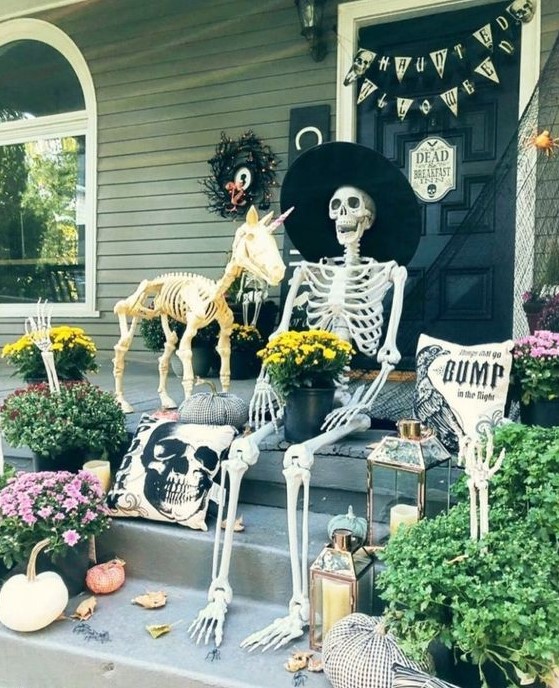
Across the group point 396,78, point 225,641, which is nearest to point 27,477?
point 225,641

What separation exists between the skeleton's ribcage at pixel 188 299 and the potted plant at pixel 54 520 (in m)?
0.95

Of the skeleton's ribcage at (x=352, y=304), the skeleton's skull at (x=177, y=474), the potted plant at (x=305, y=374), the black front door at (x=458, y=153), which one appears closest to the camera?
the skeleton's skull at (x=177, y=474)

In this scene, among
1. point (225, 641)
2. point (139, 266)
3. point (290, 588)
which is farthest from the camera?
point (139, 266)

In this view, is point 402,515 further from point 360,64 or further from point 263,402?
point 360,64

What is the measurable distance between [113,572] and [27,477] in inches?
18.0

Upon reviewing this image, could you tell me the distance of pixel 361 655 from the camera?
4.98 feet

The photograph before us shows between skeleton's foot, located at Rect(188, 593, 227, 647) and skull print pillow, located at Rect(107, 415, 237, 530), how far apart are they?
346 mm

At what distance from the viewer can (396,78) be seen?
176 inches

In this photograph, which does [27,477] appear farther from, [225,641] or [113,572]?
[225,641]

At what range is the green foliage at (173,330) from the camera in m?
4.65

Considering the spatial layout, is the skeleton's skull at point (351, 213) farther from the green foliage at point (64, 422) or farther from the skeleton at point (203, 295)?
the green foliage at point (64, 422)

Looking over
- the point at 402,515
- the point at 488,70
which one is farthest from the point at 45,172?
the point at 402,515

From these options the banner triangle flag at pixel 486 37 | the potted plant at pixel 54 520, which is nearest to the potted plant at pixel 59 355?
the potted plant at pixel 54 520

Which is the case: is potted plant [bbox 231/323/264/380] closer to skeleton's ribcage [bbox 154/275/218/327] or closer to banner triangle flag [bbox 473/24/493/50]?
skeleton's ribcage [bbox 154/275/218/327]
